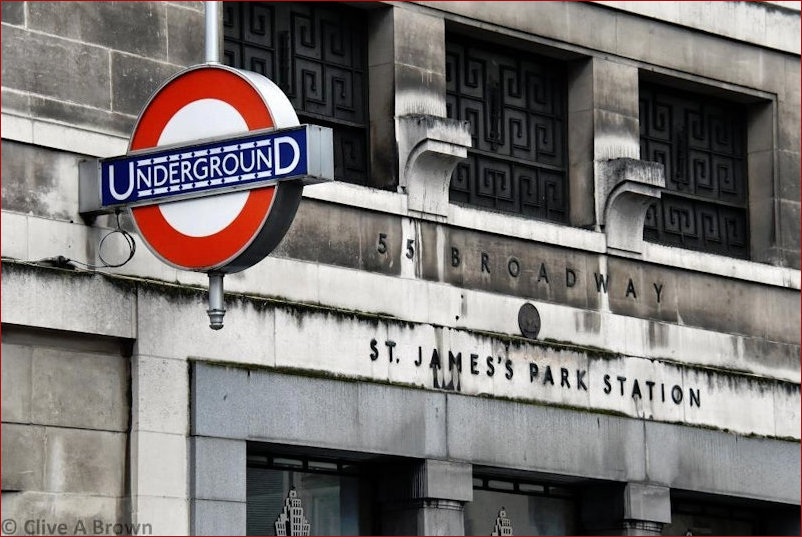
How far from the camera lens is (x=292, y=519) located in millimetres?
22609

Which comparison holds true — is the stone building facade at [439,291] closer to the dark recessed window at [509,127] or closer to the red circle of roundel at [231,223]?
the dark recessed window at [509,127]

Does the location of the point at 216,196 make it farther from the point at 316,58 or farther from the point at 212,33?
the point at 316,58

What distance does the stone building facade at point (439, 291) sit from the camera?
20578 millimetres

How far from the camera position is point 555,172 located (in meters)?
26.2

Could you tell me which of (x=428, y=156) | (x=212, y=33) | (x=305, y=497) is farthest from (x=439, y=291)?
(x=212, y=33)

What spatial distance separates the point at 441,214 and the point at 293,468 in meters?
3.19

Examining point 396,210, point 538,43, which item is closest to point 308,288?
point 396,210

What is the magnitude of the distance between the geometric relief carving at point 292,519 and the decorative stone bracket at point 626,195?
204 inches

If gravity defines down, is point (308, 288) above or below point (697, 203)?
below

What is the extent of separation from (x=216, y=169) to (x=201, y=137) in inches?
14.3

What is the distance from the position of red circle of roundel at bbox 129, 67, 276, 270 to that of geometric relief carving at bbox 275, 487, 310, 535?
3530mm

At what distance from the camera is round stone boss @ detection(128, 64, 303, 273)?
65.1 ft

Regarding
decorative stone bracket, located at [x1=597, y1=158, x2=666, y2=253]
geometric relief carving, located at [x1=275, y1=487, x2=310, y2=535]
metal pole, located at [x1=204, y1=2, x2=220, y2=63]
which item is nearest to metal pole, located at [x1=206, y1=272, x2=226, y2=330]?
metal pole, located at [x1=204, y1=2, x2=220, y2=63]

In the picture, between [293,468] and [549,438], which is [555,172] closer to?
[549,438]
